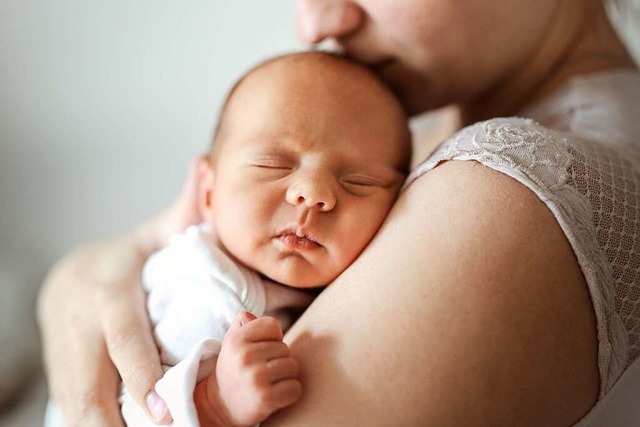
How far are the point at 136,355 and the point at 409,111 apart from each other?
631 millimetres

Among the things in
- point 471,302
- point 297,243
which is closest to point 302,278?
point 297,243

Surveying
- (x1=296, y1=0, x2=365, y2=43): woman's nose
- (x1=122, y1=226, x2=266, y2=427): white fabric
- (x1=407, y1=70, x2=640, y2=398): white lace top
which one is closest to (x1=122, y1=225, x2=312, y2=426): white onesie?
(x1=122, y1=226, x2=266, y2=427): white fabric

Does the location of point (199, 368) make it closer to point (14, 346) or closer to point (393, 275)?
point (393, 275)

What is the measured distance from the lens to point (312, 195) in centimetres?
89

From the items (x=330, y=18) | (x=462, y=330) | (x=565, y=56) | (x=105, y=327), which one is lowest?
(x=105, y=327)

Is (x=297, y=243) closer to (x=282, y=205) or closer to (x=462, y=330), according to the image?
(x=282, y=205)

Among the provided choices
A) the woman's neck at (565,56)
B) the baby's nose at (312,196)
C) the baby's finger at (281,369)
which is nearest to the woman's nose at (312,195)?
the baby's nose at (312,196)

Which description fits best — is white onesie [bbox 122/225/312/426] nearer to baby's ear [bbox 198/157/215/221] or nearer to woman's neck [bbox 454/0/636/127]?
baby's ear [bbox 198/157/215/221]

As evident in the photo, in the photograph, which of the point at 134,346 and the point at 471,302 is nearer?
the point at 471,302

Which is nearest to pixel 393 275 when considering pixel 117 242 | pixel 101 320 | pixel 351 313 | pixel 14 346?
pixel 351 313

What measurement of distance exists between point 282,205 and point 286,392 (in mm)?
279

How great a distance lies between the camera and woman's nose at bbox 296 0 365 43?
1.09 meters

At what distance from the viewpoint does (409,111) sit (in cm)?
125

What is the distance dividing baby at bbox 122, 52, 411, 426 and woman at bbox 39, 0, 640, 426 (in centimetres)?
6
